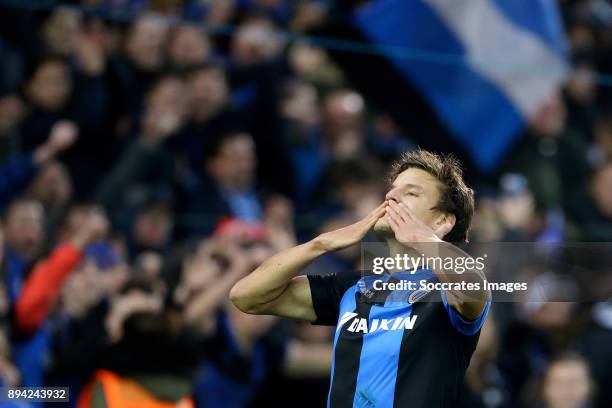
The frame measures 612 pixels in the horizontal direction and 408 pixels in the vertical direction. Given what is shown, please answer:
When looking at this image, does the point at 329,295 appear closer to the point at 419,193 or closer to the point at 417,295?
the point at 417,295

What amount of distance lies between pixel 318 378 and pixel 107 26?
2.66 meters

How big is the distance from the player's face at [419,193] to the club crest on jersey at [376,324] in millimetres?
322

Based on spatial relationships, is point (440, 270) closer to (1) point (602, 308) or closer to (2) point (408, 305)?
(2) point (408, 305)

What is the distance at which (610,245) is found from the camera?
6.46m

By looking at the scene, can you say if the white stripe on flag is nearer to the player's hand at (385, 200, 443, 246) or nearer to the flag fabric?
the flag fabric

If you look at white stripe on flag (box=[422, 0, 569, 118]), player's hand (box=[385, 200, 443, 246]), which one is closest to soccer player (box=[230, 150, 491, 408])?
player's hand (box=[385, 200, 443, 246])

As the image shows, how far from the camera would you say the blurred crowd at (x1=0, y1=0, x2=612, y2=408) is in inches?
250

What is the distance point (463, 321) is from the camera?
4.27 meters

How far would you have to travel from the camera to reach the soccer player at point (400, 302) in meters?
4.27

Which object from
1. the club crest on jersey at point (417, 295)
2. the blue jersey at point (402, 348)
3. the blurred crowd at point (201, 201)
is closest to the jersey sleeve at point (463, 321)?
the blue jersey at point (402, 348)

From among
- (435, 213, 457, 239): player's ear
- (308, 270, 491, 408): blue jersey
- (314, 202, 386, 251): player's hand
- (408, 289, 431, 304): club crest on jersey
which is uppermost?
(435, 213, 457, 239): player's ear

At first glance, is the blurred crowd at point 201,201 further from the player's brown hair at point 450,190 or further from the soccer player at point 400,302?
the player's brown hair at point 450,190

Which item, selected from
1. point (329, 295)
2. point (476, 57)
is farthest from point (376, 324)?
point (476, 57)

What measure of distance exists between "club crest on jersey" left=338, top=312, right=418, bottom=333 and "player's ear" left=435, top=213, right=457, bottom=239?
1.15 feet
